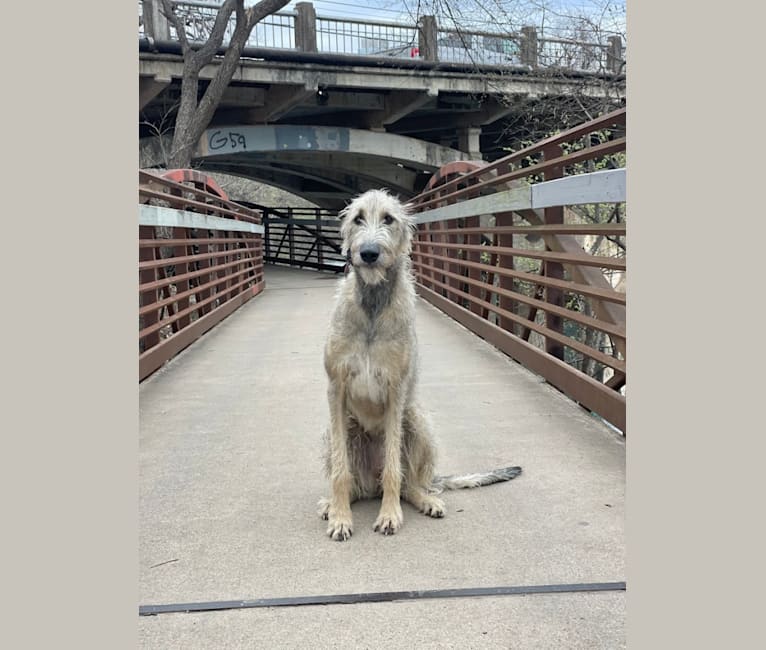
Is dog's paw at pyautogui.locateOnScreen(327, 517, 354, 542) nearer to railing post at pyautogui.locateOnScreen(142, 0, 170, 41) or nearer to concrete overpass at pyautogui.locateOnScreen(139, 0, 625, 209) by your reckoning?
concrete overpass at pyautogui.locateOnScreen(139, 0, 625, 209)

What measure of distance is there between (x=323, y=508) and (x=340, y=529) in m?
0.24

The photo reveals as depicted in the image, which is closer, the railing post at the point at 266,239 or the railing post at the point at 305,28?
the railing post at the point at 305,28

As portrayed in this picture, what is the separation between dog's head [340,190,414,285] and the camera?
10.4ft

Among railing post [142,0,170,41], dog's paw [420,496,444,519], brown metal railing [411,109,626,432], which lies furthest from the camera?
railing post [142,0,170,41]

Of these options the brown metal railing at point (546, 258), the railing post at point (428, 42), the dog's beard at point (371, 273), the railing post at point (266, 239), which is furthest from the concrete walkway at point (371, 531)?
the railing post at point (266, 239)

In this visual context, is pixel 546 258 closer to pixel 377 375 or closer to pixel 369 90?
pixel 377 375

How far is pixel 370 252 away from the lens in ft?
10.3

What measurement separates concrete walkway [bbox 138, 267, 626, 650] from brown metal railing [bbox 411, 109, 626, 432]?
1.12ft

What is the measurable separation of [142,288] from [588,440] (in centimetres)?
388

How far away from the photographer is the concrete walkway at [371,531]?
240 centimetres

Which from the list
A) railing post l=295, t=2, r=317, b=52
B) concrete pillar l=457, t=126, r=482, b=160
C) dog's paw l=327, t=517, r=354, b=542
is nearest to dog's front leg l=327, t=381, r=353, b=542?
dog's paw l=327, t=517, r=354, b=542

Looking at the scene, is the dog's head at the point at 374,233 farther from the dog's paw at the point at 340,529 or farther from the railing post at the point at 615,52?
the railing post at the point at 615,52

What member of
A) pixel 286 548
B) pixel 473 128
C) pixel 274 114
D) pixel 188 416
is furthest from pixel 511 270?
pixel 473 128

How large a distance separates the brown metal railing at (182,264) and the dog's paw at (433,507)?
9.22ft
